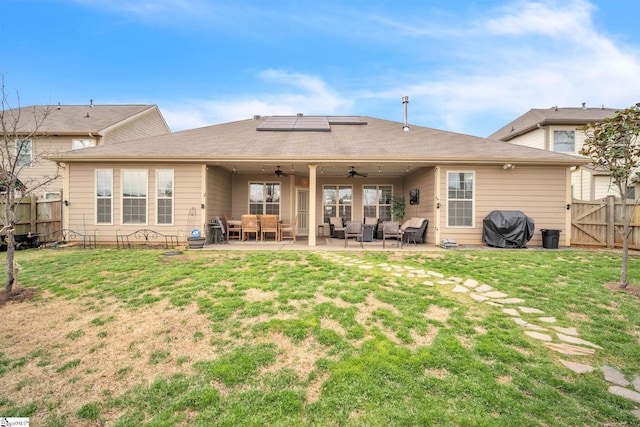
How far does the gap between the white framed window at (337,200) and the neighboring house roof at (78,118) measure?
11.3m

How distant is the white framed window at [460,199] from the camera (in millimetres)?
9031

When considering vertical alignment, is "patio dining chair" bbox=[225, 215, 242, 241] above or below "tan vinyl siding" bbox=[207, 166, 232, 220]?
below

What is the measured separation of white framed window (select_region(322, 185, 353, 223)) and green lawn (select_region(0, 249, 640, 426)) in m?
7.06

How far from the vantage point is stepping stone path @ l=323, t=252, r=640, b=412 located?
2.34m

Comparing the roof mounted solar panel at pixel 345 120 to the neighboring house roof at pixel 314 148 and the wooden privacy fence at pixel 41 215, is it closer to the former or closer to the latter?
the neighboring house roof at pixel 314 148

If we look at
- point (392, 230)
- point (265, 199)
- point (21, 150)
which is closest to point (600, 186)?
point (392, 230)

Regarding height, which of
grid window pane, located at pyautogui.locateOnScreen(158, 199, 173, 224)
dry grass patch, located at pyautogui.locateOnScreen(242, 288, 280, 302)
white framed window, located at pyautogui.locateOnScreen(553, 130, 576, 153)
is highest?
white framed window, located at pyautogui.locateOnScreen(553, 130, 576, 153)

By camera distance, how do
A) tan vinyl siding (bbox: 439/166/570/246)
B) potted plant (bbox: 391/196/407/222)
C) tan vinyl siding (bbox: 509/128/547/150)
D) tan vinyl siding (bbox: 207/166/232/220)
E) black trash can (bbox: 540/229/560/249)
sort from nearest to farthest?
black trash can (bbox: 540/229/560/249)
tan vinyl siding (bbox: 439/166/570/246)
tan vinyl siding (bbox: 207/166/232/220)
potted plant (bbox: 391/196/407/222)
tan vinyl siding (bbox: 509/128/547/150)

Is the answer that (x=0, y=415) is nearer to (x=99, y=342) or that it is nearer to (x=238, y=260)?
(x=99, y=342)

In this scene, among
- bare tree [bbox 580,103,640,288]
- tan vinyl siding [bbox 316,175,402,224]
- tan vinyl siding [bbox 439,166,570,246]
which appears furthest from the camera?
tan vinyl siding [bbox 316,175,402,224]

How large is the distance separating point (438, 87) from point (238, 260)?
17.0 meters

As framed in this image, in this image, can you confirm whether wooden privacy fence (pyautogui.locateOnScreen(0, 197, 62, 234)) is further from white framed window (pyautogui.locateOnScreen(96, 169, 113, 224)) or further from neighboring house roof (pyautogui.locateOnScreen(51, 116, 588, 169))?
neighboring house roof (pyautogui.locateOnScreen(51, 116, 588, 169))

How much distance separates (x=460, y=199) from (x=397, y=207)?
10.2ft

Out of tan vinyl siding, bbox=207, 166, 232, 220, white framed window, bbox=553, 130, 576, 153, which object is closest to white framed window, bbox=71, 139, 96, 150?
tan vinyl siding, bbox=207, 166, 232, 220
